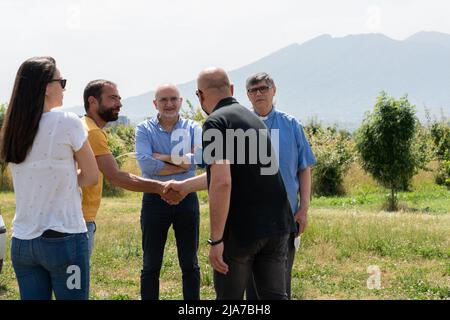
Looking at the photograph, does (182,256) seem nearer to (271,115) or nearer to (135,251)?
(271,115)

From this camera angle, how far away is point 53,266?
3256mm

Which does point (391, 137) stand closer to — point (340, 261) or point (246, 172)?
point (340, 261)

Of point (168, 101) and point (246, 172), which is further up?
point (168, 101)

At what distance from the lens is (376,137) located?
19.5 m

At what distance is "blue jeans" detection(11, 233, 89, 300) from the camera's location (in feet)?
10.7

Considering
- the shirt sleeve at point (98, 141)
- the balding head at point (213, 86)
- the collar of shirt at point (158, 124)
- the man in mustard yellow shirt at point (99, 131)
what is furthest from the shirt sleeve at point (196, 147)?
the balding head at point (213, 86)

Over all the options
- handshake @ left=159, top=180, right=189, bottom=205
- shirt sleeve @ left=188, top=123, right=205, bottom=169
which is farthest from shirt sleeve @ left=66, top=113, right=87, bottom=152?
shirt sleeve @ left=188, top=123, right=205, bottom=169

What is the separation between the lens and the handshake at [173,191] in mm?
5039

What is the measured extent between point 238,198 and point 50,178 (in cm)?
103

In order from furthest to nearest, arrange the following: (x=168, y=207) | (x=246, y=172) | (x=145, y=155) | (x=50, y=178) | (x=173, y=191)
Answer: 1. (x=145, y=155)
2. (x=168, y=207)
3. (x=173, y=191)
4. (x=246, y=172)
5. (x=50, y=178)

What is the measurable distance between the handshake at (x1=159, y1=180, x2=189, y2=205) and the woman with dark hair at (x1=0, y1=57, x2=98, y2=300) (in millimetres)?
1737

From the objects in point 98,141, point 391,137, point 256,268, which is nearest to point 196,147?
point 98,141

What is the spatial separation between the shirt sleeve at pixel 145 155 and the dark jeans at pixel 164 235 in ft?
0.77

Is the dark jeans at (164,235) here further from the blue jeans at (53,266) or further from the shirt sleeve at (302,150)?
the blue jeans at (53,266)
